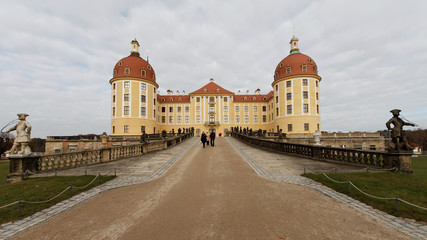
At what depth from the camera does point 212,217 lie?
13.5 ft

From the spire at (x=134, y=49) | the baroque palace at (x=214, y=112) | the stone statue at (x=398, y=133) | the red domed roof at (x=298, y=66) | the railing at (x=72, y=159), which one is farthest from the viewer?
the spire at (x=134, y=49)

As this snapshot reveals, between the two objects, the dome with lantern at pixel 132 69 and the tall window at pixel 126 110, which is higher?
the dome with lantern at pixel 132 69

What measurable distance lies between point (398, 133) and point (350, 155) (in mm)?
3893

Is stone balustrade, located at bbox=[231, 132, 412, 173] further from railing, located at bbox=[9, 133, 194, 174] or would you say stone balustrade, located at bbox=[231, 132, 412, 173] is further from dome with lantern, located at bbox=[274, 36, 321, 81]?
dome with lantern, located at bbox=[274, 36, 321, 81]

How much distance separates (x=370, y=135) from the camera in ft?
104

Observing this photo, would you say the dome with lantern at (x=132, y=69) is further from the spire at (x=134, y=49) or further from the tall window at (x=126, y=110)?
the tall window at (x=126, y=110)

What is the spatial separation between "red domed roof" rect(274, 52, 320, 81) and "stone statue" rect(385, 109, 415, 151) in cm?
3392

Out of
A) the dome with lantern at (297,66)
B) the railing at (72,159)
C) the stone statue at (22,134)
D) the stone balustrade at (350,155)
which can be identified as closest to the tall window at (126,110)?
the railing at (72,159)

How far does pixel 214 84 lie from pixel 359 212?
5473 cm

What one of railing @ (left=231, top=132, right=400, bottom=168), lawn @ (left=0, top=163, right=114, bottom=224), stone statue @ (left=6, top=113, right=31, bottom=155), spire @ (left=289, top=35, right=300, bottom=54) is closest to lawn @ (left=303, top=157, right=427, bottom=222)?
railing @ (left=231, top=132, right=400, bottom=168)

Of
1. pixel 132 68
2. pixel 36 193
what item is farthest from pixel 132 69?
pixel 36 193

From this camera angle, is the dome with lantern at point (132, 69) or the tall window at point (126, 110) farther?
the dome with lantern at point (132, 69)

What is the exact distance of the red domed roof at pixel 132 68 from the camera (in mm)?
41906

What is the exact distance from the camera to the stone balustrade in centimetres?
780
